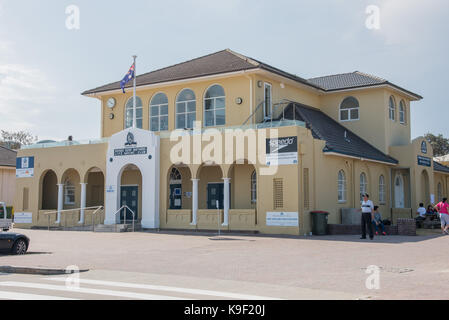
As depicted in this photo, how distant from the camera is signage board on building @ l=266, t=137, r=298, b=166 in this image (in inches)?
924

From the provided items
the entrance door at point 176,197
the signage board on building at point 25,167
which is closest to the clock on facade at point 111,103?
the signage board on building at point 25,167

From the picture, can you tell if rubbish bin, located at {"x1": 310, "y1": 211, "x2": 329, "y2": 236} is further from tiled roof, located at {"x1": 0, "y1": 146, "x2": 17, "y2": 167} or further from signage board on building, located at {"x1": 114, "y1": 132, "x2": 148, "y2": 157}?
tiled roof, located at {"x1": 0, "y1": 146, "x2": 17, "y2": 167}

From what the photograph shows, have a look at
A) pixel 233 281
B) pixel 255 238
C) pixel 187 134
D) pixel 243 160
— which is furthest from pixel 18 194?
pixel 233 281

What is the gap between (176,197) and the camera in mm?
30688

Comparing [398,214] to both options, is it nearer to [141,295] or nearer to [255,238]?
[255,238]

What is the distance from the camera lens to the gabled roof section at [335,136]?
26906 millimetres

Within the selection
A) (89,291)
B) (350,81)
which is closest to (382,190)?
(350,81)

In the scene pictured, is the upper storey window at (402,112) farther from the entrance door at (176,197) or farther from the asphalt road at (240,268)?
the asphalt road at (240,268)

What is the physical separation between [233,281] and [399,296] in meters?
3.43

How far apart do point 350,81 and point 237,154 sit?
493 inches

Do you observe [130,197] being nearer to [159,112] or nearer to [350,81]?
[159,112]
